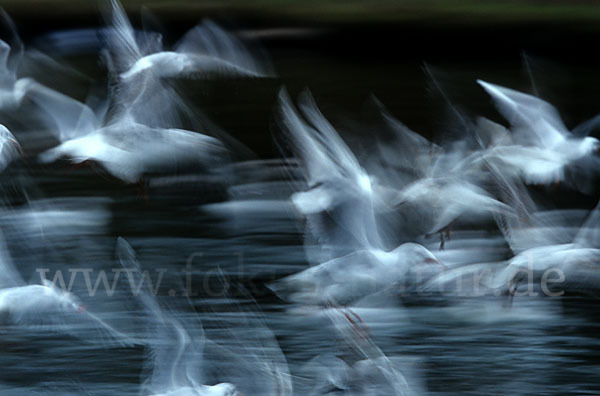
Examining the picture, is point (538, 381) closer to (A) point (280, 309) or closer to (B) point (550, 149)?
(A) point (280, 309)

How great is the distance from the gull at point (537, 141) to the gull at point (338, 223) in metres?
1.30

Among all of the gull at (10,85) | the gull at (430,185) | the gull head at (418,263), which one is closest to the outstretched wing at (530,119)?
the gull at (430,185)

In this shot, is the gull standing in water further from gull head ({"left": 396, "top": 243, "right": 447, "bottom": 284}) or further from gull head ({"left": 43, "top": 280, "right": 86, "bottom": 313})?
gull head ({"left": 396, "top": 243, "right": 447, "bottom": 284})

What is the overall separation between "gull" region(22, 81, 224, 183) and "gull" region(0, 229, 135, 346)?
1140mm

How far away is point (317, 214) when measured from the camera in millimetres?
4465

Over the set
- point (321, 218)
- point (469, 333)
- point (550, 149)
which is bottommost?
point (469, 333)

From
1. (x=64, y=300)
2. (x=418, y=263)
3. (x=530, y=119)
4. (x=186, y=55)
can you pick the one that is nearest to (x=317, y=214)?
(x=418, y=263)

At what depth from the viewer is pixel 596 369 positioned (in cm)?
423

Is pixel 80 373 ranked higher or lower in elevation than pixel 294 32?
lower

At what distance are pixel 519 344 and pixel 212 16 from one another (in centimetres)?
976

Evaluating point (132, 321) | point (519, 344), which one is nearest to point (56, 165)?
point (132, 321)

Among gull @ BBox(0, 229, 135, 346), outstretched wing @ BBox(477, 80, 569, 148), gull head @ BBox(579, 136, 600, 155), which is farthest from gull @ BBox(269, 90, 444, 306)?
gull head @ BBox(579, 136, 600, 155)

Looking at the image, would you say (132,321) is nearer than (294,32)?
Yes

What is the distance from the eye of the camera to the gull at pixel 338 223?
435 centimetres
